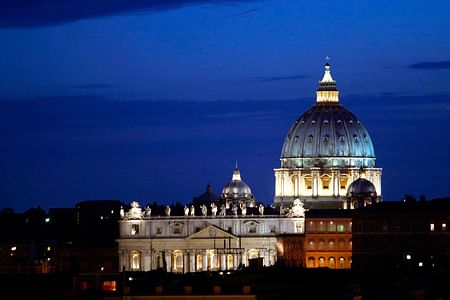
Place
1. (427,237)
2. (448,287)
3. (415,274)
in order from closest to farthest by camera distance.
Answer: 1. (448,287)
2. (415,274)
3. (427,237)

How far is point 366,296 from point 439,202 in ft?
309

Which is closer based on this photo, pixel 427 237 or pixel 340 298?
pixel 340 298

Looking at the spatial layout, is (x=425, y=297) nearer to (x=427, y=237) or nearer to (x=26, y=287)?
(x=26, y=287)

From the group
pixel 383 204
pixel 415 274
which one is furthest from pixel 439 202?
pixel 415 274

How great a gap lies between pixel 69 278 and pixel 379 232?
94347mm

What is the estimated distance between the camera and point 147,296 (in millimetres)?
84438

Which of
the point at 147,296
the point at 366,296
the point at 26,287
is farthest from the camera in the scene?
the point at 366,296

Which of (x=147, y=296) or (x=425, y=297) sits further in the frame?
(x=425, y=297)

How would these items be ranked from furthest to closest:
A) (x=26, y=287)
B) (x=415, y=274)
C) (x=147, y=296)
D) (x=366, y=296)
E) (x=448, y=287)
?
→ (x=415, y=274) < (x=448, y=287) < (x=366, y=296) < (x=26, y=287) < (x=147, y=296)

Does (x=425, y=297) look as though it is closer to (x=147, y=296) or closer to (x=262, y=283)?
(x=262, y=283)

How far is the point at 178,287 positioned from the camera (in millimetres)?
86188

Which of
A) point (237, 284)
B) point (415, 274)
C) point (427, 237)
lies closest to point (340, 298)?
point (237, 284)

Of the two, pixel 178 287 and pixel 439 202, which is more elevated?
pixel 439 202

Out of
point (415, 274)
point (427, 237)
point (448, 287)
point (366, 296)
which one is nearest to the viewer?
point (366, 296)
